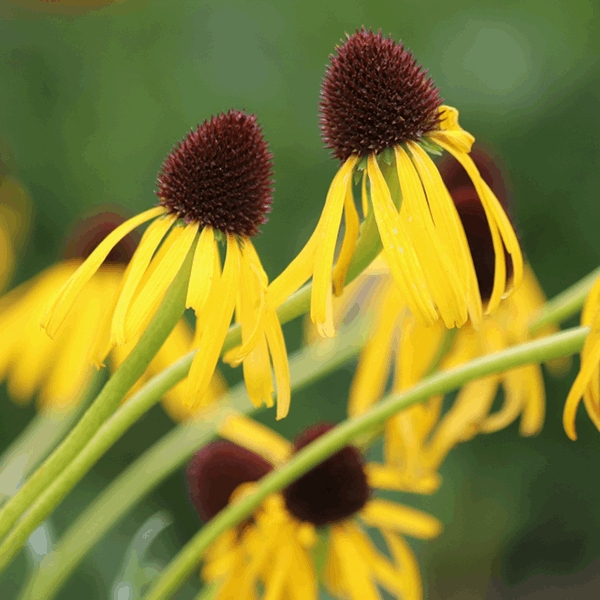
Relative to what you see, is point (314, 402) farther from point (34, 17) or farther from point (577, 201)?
point (34, 17)

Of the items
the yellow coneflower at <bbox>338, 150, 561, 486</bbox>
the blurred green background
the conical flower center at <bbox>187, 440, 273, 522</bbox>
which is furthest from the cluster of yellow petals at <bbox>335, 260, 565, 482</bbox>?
the blurred green background

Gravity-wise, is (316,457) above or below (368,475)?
Answer: above

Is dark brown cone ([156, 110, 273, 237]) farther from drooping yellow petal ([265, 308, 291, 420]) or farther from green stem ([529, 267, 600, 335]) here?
green stem ([529, 267, 600, 335])

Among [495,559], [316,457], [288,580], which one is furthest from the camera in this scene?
[495,559]

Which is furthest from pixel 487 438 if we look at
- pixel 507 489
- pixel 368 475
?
pixel 368 475

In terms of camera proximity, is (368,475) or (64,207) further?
(64,207)
